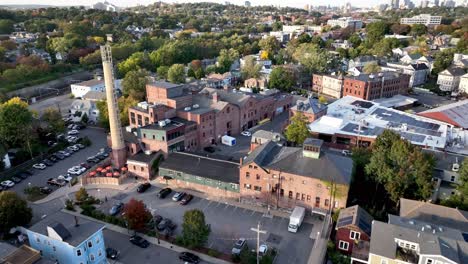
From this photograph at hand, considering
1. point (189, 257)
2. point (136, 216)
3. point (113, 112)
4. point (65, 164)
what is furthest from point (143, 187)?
point (65, 164)

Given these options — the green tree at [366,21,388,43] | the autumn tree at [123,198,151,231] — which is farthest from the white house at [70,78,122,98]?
the green tree at [366,21,388,43]

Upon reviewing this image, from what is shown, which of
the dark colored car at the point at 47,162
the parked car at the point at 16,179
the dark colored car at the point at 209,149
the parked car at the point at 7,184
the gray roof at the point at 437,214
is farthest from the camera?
the dark colored car at the point at 209,149

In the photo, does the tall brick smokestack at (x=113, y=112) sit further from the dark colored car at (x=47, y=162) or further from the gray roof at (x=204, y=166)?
the dark colored car at (x=47, y=162)

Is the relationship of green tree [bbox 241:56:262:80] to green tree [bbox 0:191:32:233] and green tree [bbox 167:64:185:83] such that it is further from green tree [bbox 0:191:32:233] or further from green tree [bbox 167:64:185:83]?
green tree [bbox 0:191:32:233]

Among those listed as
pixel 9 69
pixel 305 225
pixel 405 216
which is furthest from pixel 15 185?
pixel 9 69

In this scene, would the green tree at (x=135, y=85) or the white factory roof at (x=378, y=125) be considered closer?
the white factory roof at (x=378, y=125)

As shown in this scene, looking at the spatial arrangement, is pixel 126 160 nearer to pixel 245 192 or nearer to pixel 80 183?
pixel 80 183

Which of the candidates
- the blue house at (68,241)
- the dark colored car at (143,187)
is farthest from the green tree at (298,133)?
the blue house at (68,241)

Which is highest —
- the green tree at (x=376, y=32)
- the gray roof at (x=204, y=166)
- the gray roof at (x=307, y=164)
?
the green tree at (x=376, y=32)
